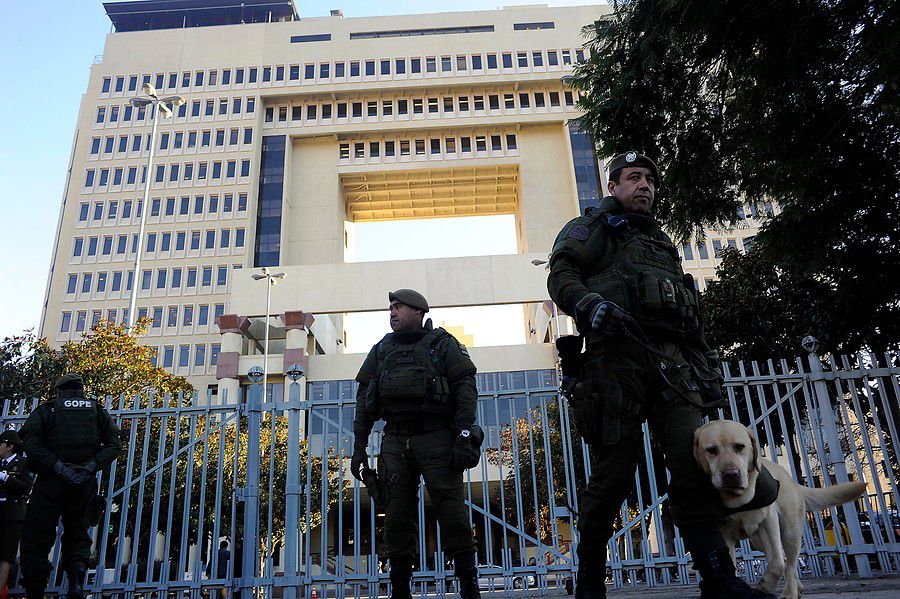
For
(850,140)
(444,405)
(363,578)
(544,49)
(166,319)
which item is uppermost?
(544,49)

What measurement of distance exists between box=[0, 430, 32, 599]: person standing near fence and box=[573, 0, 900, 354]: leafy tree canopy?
633 centimetres

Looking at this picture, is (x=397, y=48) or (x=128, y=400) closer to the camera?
(x=128, y=400)

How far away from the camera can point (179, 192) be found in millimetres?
51031

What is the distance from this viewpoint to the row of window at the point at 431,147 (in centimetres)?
5250

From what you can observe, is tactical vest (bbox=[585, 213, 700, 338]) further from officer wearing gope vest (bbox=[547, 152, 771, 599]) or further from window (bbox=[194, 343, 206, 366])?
window (bbox=[194, 343, 206, 366])

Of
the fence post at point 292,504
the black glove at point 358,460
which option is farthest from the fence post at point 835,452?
the fence post at point 292,504

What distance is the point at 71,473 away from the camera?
17.4 ft

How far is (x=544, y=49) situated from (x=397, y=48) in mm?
12320

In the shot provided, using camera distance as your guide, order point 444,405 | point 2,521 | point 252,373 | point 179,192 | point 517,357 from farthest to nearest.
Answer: point 179,192
point 517,357
point 252,373
point 2,521
point 444,405

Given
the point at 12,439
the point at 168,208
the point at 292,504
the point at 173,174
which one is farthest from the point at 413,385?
the point at 173,174

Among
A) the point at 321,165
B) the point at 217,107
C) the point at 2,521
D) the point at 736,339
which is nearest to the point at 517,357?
the point at 321,165

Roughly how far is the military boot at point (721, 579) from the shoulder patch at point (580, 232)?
160 centimetres

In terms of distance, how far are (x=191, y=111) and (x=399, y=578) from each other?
5626cm

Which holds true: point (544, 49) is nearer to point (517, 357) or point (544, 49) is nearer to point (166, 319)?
point (517, 357)
